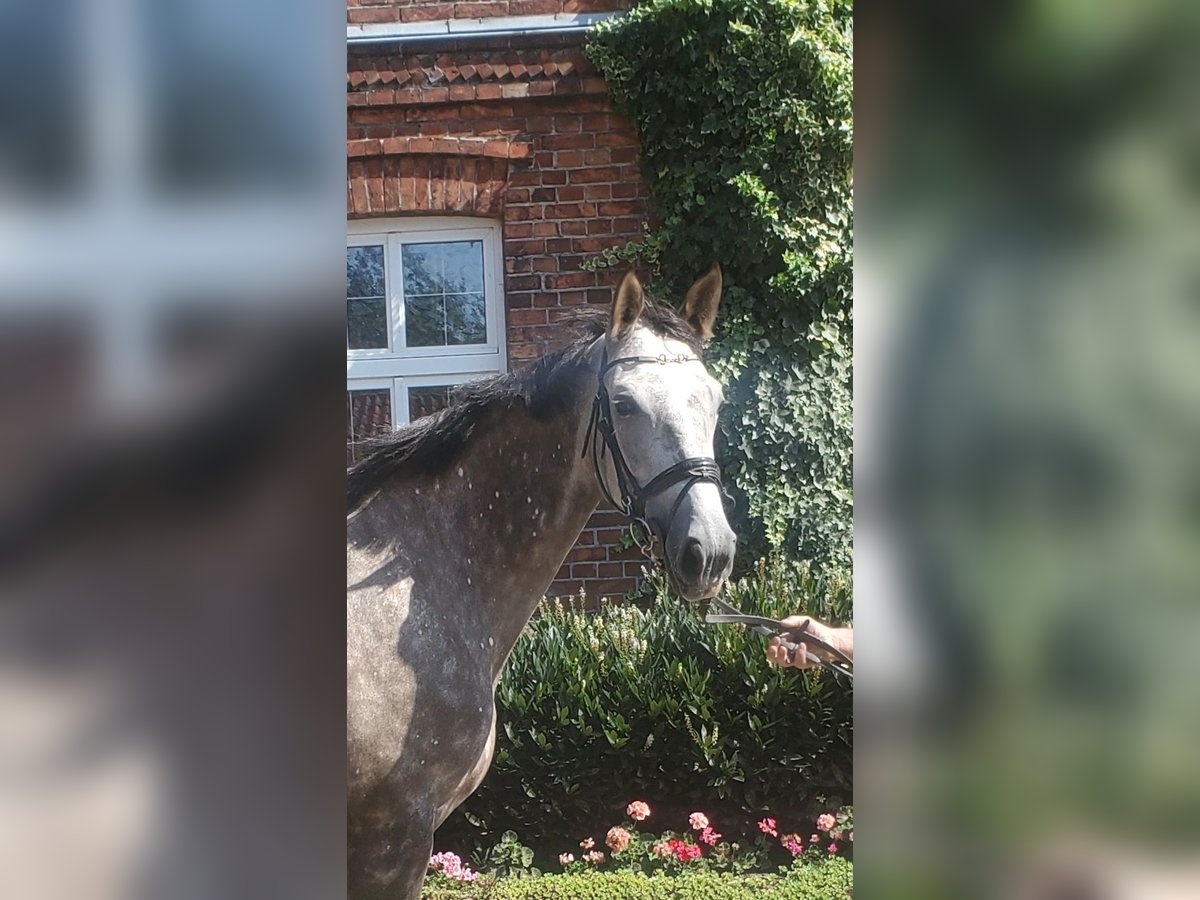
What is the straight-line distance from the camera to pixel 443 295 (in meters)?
3.53

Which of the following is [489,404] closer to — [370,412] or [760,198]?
[370,412]

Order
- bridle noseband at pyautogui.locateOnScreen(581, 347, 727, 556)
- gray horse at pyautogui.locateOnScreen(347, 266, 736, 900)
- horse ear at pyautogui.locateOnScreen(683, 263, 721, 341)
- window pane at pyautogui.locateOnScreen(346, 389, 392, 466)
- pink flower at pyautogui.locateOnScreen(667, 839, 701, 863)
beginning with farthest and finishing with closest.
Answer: window pane at pyautogui.locateOnScreen(346, 389, 392, 466) → pink flower at pyautogui.locateOnScreen(667, 839, 701, 863) → horse ear at pyautogui.locateOnScreen(683, 263, 721, 341) → bridle noseband at pyautogui.locateOnScreen(581, 347, 727, 556) → gray horse at pyautogui.locateOnScreen(347, 266, 736, 900)

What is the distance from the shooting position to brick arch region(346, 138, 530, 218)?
346 centimetres

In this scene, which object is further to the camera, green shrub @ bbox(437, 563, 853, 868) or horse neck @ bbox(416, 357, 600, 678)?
green shrub @ bbox(437, 563, 853, 868)

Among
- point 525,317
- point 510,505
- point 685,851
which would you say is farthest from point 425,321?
point 685,851

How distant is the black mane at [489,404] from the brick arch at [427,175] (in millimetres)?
1330

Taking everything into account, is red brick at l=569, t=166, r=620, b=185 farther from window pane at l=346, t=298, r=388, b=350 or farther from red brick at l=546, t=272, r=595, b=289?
window pane at l=346, t=298, r=388, b=350

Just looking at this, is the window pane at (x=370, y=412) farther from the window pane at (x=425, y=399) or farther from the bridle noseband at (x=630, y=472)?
the bridle noseband at (x=630, y=472)
